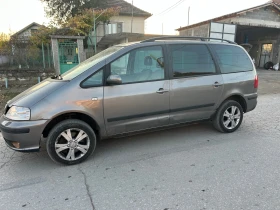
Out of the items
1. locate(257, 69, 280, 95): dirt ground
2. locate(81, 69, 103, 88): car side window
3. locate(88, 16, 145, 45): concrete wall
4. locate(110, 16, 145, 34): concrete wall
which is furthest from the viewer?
locate(110, 16, 145, 34): concrete wall

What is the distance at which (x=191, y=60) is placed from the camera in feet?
12.4

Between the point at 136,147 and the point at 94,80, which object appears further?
the point at 136,147

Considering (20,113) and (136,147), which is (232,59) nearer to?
(136,147)

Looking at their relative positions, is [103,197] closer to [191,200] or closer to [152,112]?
[191,200]

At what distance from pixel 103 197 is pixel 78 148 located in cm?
97

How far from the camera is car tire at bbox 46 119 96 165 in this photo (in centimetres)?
296

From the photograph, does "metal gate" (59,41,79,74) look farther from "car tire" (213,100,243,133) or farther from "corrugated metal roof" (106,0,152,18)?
"corrugated metal roof" (106,0,152,18)

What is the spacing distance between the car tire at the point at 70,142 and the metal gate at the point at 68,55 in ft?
23.6

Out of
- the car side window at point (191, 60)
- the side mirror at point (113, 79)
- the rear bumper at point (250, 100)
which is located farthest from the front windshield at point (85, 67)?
the rear bumper at point (250, 100)

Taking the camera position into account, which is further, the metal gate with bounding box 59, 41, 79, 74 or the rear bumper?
the metal gate with bounding box 59, 41, 79, 74

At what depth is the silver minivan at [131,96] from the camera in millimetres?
2885

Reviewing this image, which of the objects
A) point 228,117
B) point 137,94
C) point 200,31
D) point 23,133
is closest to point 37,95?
point 23,133

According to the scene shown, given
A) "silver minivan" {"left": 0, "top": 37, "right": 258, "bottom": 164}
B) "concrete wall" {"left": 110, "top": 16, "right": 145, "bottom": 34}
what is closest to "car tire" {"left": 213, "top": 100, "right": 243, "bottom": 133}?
"silver minivan" {"left": 0, "top": 37, "right": 258, "bottom": 164}

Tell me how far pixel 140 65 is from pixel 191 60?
3.34 feet
